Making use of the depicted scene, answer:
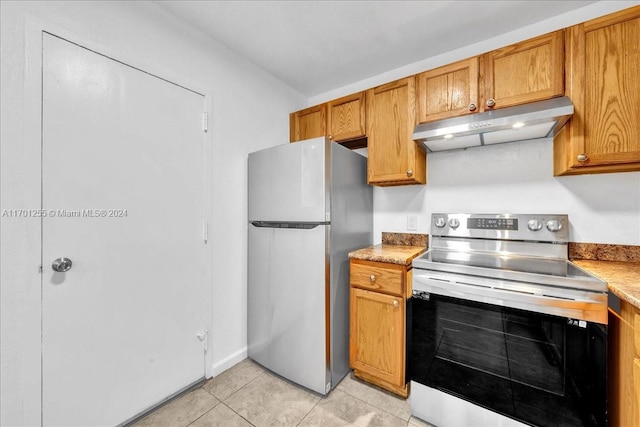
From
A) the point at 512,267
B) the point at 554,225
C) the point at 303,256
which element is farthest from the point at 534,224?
the point at 303,256

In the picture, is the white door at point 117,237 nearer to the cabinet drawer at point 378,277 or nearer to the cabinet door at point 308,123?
the cabinet door at point 308,123

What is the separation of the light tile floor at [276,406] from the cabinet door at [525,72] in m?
1.98

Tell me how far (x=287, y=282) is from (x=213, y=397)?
0.86m

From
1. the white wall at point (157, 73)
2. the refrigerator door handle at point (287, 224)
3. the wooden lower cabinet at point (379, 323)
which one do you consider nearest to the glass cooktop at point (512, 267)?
the wooden lower cabinet at point (379, 323)

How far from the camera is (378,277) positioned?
66.1 inches

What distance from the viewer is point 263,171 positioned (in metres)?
1.96

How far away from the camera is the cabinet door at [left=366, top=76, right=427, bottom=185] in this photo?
1874mm

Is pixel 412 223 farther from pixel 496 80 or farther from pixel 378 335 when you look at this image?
pixel 496 80

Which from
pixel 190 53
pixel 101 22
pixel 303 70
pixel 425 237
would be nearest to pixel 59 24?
pixel 101 22

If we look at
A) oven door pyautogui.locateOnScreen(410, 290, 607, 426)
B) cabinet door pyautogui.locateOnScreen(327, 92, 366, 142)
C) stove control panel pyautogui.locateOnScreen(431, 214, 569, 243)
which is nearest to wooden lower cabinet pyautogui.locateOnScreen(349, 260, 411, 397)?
oven door pyautogui.locateOnScreen(410, 290, 607, 426)

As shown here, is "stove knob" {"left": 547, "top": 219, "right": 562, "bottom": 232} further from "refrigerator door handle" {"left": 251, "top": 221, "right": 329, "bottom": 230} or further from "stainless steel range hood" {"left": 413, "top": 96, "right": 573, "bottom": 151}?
"refrigerator door handle" {"left": 251, "top": 221, "right": 329, "bottom": 230}

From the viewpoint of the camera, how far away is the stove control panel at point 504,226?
1616mm

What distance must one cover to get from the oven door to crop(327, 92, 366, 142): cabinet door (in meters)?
1.38

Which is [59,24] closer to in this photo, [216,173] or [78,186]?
[78,186]
